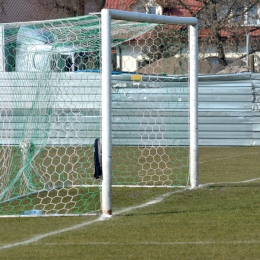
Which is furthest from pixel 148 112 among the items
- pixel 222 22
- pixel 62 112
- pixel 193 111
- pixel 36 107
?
pixel 222 22

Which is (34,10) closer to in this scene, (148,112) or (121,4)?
(121,4)

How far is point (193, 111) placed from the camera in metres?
10.3

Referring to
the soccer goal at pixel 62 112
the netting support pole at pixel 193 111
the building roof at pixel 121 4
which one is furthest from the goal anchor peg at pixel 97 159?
the building roof at pixel 121 4

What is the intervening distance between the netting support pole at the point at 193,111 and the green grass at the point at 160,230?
0.95 feet

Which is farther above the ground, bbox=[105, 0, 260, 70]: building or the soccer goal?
bbox=[105, 0, 260, 70]: building

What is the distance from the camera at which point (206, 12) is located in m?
29.3

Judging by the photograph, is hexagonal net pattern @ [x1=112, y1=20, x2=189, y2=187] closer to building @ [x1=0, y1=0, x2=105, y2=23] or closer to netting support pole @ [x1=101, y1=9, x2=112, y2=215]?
netting support pole @ [x1=101, y1=9, x2=112, y2=215]

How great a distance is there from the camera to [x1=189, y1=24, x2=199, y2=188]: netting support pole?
33.5 feet

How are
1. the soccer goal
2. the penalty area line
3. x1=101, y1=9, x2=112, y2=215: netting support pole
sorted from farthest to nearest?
1. the soccer goal
2. x1=101, y1=9, x2=112, y2=215: netting support pole
3. the penalty area line

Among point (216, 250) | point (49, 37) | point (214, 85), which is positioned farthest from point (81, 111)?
point (216, 250)

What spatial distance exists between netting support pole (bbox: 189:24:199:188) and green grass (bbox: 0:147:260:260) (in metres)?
0.29

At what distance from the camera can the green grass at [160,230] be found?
6238 mm

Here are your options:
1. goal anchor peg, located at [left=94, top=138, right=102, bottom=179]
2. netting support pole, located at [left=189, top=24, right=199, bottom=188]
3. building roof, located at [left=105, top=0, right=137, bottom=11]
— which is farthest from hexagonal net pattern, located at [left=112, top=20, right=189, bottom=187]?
building roof, located at [left=105, top=0, right=137, bottom=11]

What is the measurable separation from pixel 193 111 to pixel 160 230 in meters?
3.44
